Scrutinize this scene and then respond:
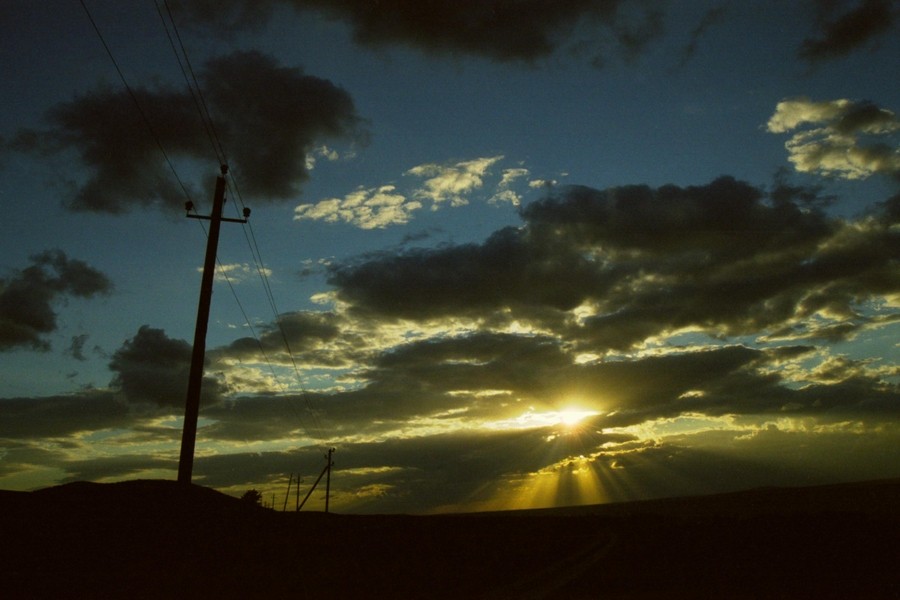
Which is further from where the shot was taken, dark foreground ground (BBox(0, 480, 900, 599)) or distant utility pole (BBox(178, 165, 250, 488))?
distant utility pole (BBox(178, 165, 250, 488))

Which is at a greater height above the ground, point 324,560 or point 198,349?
point 198,349

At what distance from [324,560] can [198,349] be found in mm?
10441

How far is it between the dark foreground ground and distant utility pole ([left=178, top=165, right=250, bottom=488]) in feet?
4.51

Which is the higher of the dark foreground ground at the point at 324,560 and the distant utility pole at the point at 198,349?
the distant utility pole at the point at 198,349

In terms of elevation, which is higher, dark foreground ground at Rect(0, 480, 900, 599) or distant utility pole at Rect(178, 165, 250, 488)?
distant utility pole at Rect(178, 165, 250, 488)

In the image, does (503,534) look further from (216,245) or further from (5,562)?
(5,562)

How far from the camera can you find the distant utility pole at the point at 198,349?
25766mm

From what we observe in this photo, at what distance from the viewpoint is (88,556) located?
18.2m

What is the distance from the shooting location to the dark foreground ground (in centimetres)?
1490

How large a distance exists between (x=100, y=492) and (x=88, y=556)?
818 centimetres

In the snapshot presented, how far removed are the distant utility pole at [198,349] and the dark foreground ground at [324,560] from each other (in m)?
1.37

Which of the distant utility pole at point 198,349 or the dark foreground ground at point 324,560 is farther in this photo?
the distant utility pole at point 198,349

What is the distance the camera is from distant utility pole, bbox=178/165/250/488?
84.5 ft

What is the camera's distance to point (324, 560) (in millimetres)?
21891
